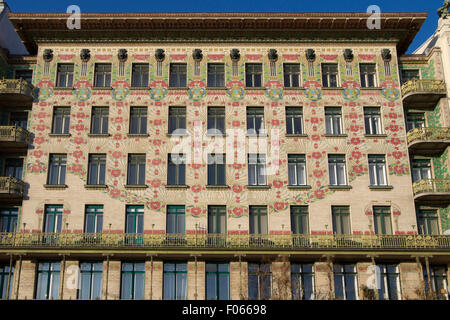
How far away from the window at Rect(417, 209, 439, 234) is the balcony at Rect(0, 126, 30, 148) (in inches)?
1050

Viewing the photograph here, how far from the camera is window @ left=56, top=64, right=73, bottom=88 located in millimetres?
37500

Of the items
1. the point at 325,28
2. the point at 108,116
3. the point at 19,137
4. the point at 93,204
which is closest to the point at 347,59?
the point at 325,28

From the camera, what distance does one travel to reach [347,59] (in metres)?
37.8

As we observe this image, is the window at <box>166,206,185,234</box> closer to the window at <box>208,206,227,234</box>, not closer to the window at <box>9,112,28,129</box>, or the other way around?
the window at <box>208,206,227,234</box>

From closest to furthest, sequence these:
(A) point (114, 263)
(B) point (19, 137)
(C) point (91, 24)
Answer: (A) point (114, 263), (B) point (19, 137), (C) point (91, 24)

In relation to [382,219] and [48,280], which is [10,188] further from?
[382,219]

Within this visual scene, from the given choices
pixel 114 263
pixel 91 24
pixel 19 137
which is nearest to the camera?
pixel 114 263

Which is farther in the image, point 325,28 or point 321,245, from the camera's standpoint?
point 325,28

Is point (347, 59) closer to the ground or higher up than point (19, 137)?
higher up

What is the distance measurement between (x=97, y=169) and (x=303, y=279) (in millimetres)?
15256

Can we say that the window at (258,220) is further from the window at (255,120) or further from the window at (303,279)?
the window at (255,120)

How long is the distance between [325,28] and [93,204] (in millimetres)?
20260

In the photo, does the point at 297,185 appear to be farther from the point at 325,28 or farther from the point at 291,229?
the point at 325,28

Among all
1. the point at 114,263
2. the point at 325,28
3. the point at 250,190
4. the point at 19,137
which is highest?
the point at 325,28
